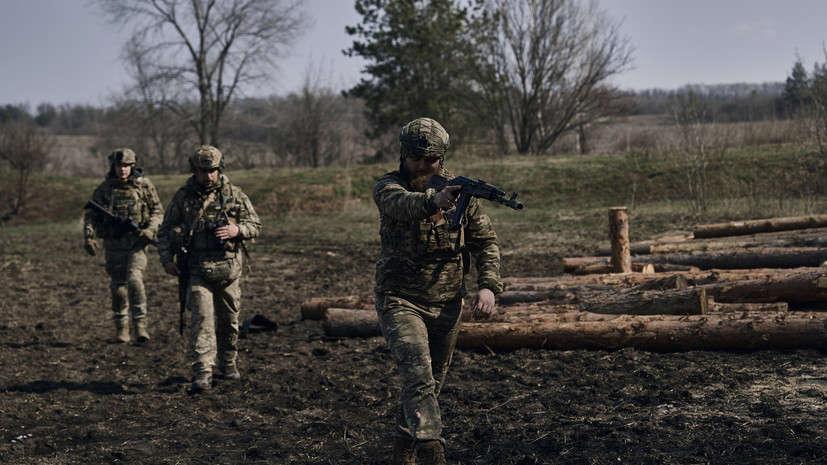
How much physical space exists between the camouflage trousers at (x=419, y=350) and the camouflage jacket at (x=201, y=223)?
9.10 feet

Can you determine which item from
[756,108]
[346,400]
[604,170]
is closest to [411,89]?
[604,170]

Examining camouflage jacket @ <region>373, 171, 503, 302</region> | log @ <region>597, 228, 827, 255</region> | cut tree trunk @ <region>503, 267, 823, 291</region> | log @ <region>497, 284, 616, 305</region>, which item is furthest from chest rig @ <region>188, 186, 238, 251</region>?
log @ <region>597, 228, 827, 255</region>

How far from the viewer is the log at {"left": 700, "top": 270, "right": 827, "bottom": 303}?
6.95 meters

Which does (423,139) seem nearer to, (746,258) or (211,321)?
(211,321)

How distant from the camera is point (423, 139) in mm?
3936

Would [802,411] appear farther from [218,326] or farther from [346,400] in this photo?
[218,326]

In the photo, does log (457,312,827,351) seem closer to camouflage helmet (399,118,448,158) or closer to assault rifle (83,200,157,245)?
camouflage helmet (399,118,448,158)

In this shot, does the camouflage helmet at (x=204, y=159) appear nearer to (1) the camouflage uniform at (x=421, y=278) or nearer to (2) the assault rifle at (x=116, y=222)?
(2) the assault rifle at (x=116, y=222)

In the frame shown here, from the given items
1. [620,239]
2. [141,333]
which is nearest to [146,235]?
[141,333]

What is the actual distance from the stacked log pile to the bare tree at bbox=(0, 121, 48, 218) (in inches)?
912

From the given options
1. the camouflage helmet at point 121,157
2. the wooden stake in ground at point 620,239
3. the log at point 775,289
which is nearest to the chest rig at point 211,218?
the camouflage helmet at point 121,157

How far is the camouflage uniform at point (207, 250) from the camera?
21.0 ft

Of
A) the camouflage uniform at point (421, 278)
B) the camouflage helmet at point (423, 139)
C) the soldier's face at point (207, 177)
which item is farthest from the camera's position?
the soldier's face at point (207, 177)

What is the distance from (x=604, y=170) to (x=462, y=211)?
21.1m
